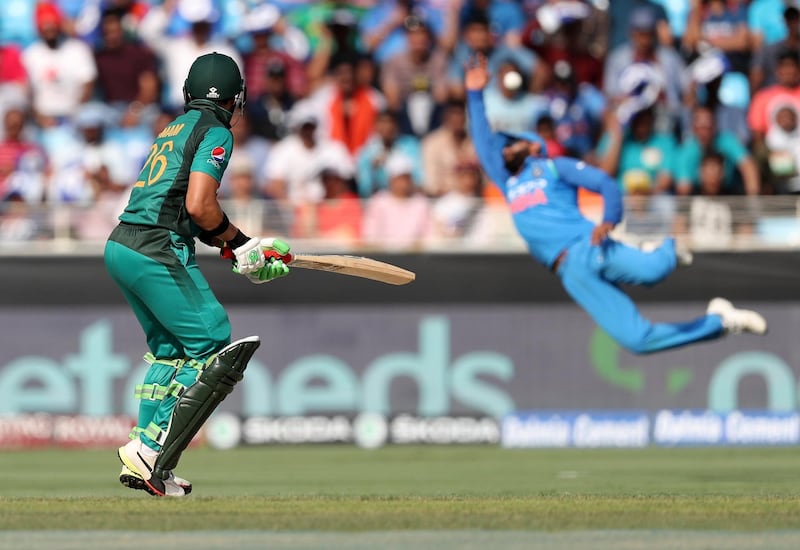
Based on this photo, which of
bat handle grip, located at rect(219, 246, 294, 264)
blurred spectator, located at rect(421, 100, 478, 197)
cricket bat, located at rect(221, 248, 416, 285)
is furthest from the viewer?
blurred spectator, located at rect(421, 100, 478, 197)

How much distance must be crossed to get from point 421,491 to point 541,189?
308cm

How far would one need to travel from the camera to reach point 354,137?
14.7 meters

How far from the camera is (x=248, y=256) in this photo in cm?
730

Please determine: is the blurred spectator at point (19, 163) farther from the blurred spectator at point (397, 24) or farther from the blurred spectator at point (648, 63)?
the blurred spectator at point (648, 63)

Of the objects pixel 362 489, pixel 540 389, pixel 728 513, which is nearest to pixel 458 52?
pixel 540 389

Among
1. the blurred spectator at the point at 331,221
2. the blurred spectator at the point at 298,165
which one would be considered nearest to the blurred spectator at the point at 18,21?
the blurred spectator at the point at 298,165

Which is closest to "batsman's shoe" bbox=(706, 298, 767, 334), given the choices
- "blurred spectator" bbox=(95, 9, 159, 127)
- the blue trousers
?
the blue trousers

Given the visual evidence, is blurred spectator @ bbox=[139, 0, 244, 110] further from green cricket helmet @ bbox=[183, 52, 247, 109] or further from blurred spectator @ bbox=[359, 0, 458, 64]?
green cricket helmet @ bbox=[183, 52, 247, 109]

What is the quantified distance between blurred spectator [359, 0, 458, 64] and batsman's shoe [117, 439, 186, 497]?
848 cm

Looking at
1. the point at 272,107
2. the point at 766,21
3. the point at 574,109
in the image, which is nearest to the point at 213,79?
the point at 272,107

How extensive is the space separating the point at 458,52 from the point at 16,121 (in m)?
4.26

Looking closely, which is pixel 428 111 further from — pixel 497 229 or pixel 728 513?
pixel 728 513

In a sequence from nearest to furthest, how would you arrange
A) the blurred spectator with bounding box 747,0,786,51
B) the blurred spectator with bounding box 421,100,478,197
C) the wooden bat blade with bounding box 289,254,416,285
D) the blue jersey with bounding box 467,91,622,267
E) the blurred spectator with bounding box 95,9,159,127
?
the wooden bat blade with bounding box 289,254,416,285 → the blue jersey with bounding box 467,91,622,267 → the blurred spectator with bounding box 421,100,478,197 → the blurred spectator with bounding box 95,9,159,127 → the blurred spectator with bounding box 747,0,786,51

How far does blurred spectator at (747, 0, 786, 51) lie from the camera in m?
15.5
